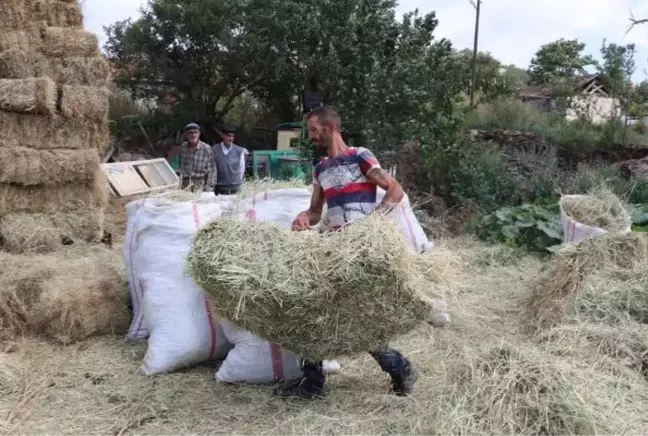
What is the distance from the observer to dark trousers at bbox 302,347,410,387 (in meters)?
3.16

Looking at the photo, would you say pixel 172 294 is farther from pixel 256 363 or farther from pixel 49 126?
pixel 49 126

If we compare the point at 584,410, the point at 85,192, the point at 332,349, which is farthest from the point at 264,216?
the point at 85,192

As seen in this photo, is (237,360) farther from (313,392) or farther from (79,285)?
(79,285)

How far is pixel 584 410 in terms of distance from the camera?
2.44m

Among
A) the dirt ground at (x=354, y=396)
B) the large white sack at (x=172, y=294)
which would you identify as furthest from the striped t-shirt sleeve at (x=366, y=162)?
the large white sack at (x=172, y=294)

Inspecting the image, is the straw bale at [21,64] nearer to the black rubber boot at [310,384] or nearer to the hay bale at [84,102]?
the hay bale at [84,102]

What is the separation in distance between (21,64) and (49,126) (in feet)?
2.03

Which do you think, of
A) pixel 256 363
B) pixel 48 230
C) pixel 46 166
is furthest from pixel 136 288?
pixel 46 166

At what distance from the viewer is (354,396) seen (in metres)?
3.26

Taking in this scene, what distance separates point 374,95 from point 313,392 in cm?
623

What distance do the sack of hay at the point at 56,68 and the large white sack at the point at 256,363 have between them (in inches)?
162

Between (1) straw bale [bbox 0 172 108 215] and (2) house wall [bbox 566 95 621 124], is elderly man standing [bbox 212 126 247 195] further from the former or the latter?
(2) house wall [bbox 566 95 621 124]

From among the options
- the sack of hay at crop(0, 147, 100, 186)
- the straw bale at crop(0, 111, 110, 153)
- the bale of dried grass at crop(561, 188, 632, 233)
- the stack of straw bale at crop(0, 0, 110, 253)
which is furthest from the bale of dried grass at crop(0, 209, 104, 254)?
the bale of dried grass at crop(561, 188, 632, 233)

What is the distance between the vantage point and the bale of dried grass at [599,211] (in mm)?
5746
